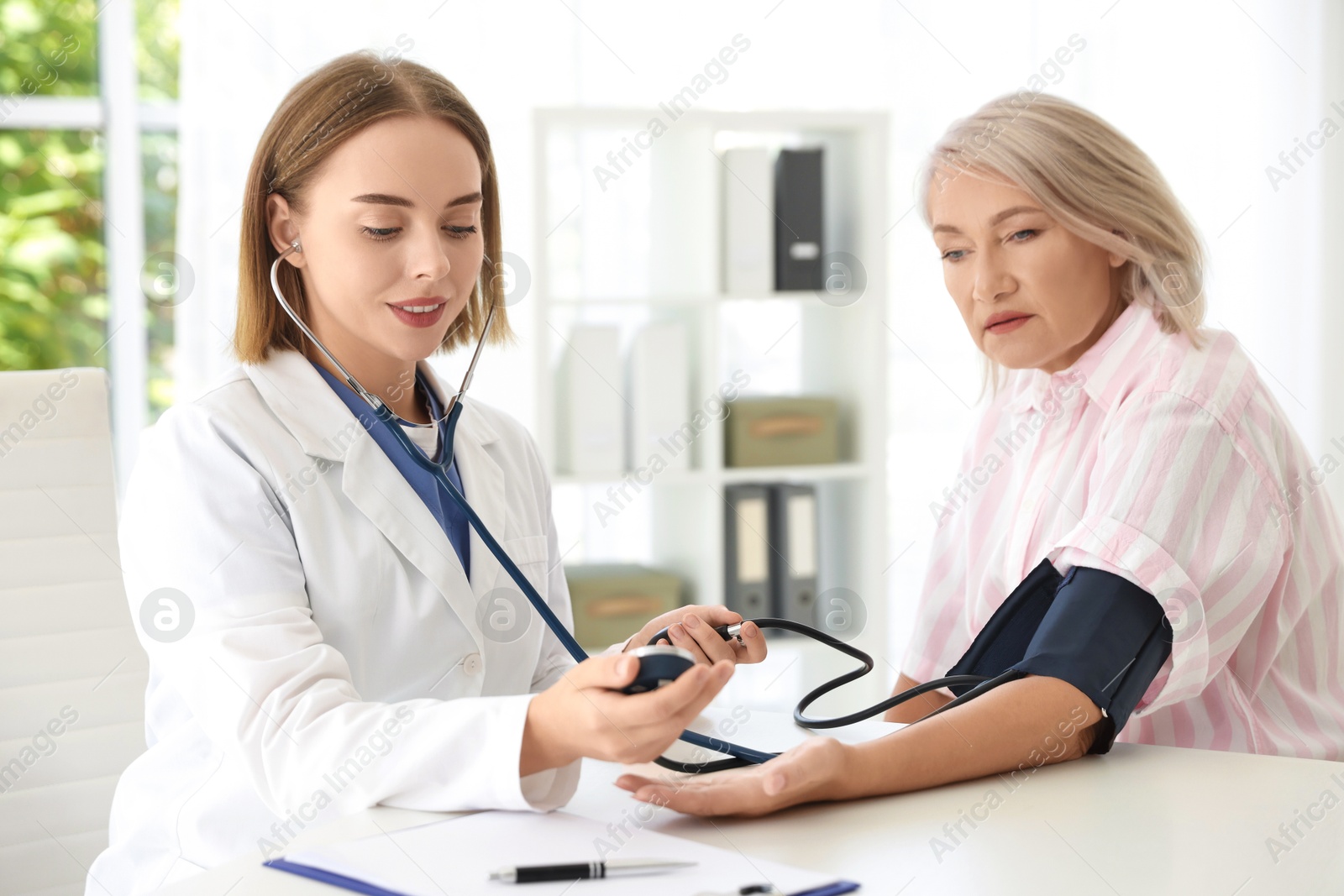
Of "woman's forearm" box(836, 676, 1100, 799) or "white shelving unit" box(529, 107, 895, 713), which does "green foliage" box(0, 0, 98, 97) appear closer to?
"white shelving unit" box(529, 107, 895, 713)

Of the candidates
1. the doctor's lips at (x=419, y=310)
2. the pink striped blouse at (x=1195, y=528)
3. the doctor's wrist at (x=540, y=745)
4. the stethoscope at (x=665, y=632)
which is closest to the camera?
the doctor's wrist at (x=540, y=745)

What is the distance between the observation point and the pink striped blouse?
1.14 m

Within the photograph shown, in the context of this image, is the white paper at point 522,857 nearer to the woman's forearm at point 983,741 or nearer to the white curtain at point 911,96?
the woman's forearm at point 983,741

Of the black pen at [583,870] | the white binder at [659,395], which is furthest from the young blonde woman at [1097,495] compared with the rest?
the white binder at [659,395]

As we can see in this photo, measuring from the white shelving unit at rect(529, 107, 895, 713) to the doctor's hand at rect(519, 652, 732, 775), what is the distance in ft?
5.58

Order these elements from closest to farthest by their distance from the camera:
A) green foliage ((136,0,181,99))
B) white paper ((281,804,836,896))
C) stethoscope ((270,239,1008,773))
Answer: white paper ((281,804,836,896)) < stethoscope ((270,239,1008,773)) < green foliage ((136,0,181,99))

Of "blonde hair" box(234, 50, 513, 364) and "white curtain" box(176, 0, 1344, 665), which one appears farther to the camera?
"white curtain" box(176, 0, 1344, 665)

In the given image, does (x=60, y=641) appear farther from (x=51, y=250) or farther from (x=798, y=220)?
(x=51, y=250)

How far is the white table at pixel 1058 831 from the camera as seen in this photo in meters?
0.79

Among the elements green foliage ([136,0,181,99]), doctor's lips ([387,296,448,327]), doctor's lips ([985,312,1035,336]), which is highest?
green foliage ([136,0,181,99])

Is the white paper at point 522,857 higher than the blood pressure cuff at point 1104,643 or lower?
lower

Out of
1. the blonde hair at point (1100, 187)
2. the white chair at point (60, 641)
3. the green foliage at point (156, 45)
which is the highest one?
the green foliage at point (156, 45)

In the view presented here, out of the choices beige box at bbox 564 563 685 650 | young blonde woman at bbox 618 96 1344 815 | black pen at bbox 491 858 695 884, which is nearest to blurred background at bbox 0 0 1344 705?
beige box at bbox 564 563 685 650

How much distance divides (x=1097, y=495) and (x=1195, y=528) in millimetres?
101
